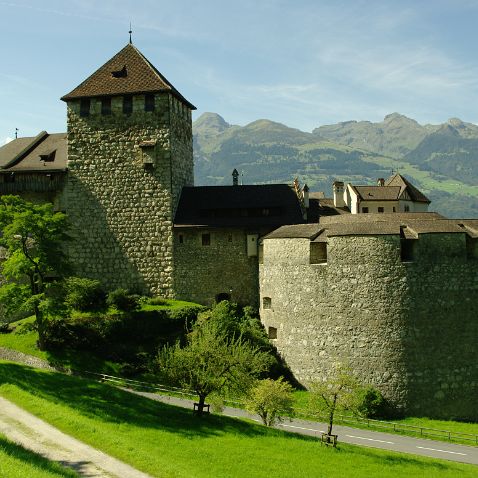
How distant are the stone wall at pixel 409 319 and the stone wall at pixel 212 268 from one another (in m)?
8.36

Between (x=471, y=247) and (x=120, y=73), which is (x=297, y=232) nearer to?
(x=471, y=247)

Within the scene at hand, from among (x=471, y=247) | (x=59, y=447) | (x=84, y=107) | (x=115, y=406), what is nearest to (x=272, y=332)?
(x=471, y=247)

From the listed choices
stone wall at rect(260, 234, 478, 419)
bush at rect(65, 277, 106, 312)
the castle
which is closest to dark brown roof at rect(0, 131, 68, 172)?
the castle

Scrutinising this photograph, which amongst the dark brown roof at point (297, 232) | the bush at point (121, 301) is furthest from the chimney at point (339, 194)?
the bush at point (121, 301)

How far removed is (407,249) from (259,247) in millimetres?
11824

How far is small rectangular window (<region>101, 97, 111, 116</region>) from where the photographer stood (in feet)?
156

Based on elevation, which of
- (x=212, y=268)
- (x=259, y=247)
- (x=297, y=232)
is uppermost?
(x=297, y=232)

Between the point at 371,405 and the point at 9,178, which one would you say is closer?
the point at 371,405

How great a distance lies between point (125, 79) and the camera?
47.7m

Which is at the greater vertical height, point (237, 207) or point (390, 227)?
point (237, 207)

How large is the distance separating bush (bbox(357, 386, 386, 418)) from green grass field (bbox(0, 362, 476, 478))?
22.7 feet

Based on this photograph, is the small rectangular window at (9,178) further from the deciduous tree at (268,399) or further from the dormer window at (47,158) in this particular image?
the deciduous tree at (268,399)

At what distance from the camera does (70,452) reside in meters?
22.3

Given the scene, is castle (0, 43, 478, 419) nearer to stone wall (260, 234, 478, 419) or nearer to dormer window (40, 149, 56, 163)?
stone wall (260, 234, 478, 419)
